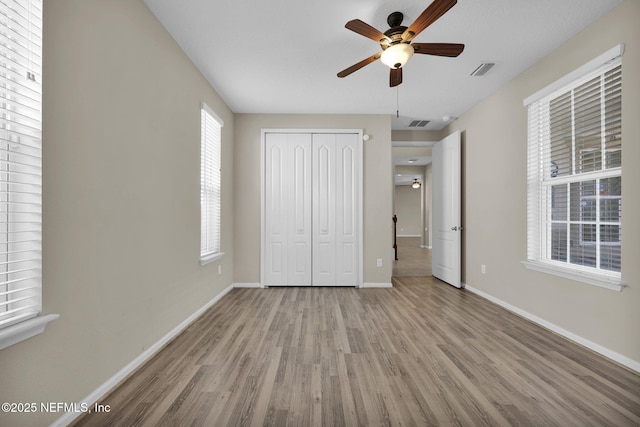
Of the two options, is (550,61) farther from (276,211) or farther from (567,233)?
(276,211)

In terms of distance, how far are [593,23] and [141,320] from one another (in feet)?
14.5

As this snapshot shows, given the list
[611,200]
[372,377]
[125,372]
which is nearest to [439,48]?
[611,200]

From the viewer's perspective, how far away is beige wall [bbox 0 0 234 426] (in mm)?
1460

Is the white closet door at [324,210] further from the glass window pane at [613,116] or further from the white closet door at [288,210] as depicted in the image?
the glass window pane at [613,116]

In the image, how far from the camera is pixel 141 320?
223cm

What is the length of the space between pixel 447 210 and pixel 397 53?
Answer: 3.35 metres

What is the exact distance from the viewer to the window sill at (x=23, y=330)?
1194 mm

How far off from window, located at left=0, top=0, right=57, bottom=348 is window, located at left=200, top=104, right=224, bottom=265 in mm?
2015

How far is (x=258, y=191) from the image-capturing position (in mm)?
4742

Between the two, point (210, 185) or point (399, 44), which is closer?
point (399, 44)

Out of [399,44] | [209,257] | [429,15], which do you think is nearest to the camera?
[429,15]

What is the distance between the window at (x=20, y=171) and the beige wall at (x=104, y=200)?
56 millimetres

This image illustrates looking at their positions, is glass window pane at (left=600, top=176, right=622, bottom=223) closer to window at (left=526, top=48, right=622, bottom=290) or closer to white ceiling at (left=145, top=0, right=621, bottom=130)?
window at (left=526, top=48, right=622, bottom=290)

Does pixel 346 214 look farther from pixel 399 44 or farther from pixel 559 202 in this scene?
pixel 399 44
